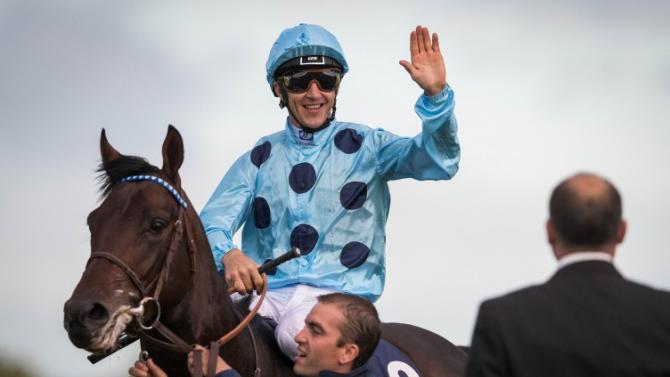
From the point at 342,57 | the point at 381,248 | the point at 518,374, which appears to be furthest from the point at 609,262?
the point at 342,57

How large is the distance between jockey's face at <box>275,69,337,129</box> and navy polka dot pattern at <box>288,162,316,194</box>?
0.28m

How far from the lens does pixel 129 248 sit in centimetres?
519

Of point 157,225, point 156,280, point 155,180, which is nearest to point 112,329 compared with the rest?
point 156,280

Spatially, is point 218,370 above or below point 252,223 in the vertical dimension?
below

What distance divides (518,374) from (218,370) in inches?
84.2

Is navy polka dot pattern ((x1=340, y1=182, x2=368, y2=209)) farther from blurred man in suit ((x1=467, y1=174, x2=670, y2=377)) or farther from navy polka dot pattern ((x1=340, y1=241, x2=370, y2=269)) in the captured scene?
blurred man in suit ((x1=467, y1=174, x2=670, y2=377))

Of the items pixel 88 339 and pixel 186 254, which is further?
pixel 186 254

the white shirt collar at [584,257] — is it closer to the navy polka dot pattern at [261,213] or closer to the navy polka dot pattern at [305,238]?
the navy polka dot pattern at [305,238]

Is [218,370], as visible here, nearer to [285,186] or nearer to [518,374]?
[285,186]

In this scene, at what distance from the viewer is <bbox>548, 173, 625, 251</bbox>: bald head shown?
3.55 metres

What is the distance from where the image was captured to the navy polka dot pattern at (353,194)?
652 cm

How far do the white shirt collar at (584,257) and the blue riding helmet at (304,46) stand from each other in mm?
3410

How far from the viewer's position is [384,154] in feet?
21.9

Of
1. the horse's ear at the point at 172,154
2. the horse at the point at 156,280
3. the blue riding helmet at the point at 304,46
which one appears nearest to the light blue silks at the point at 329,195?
the blue riding helmet at the point at 304,46
